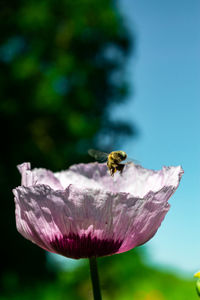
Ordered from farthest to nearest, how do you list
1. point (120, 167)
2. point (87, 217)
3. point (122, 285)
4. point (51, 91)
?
point (51, 91)
point (122, 285)
point (120, 167)
point (87, 217)

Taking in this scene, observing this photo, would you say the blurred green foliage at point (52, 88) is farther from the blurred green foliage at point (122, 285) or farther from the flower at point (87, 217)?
the flower at point (87, 217)

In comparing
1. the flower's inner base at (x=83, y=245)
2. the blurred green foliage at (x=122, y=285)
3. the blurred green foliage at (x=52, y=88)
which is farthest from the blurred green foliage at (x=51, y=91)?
the flower's inner base at (x=83, y=245)

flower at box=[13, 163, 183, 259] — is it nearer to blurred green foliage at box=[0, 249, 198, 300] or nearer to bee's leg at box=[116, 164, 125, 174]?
bee's leg at box=[116, 164, 125, 174]

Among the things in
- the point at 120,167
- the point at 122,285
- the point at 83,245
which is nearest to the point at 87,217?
the point at 83,245

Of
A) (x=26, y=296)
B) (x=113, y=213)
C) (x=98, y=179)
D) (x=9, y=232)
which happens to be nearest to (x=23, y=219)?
(x=113, y=213)

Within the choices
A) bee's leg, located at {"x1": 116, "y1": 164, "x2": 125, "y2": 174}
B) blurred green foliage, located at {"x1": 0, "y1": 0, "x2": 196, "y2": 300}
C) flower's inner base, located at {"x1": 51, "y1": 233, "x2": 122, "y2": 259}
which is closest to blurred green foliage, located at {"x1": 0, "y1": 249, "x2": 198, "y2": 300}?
blurred green foliage, located at {"x1": 0, "y1": 0, "x2": 196, "y2": 300}

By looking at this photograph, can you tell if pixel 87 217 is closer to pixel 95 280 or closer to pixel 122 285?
pixel 95 280
